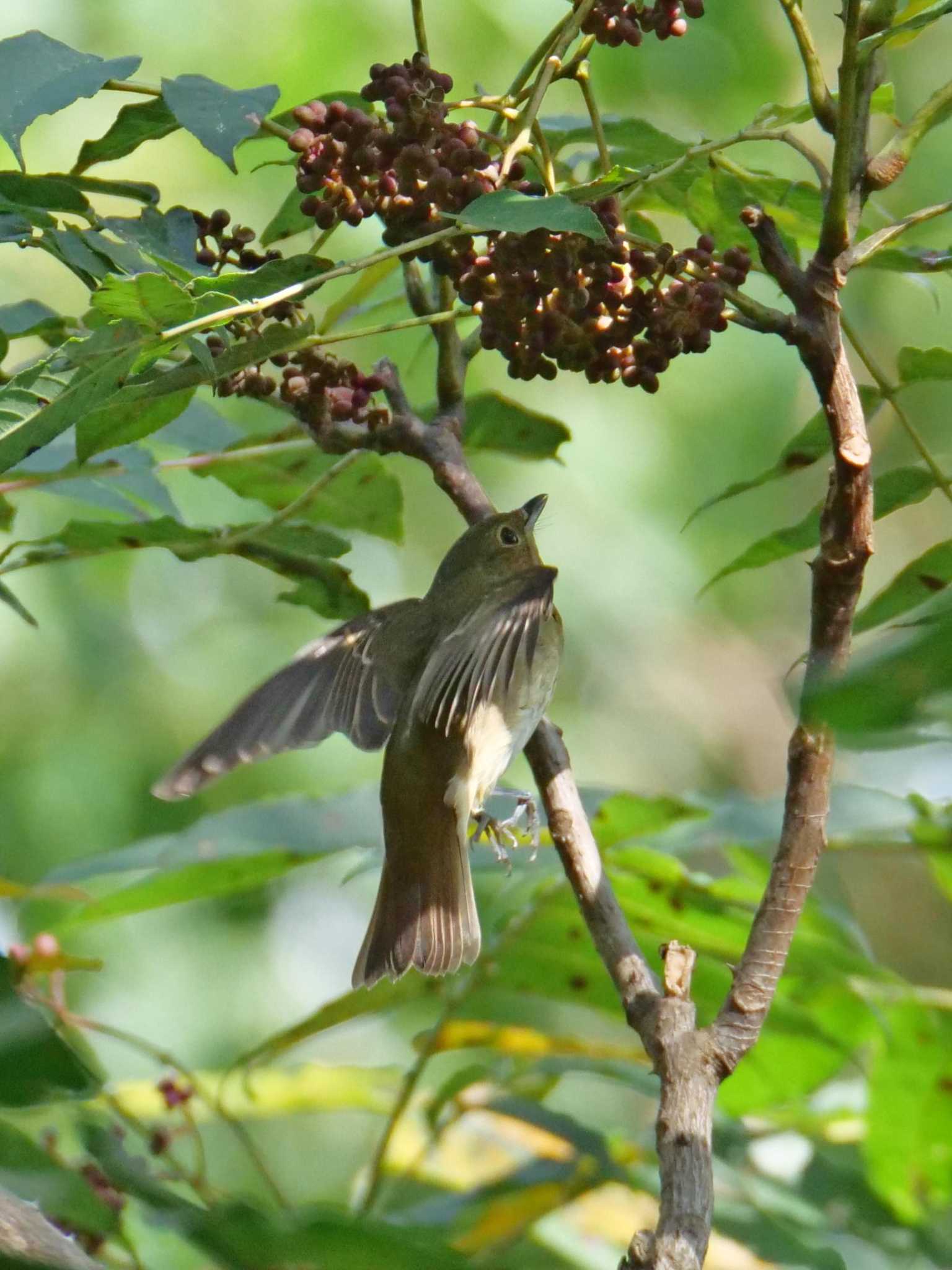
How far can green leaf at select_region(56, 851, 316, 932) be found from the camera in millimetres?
2855

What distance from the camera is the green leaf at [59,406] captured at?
75.0 inches

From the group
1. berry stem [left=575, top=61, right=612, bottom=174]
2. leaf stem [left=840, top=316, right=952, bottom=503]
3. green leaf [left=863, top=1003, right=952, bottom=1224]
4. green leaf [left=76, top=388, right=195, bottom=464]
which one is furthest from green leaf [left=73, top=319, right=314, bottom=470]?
green leaf [left=863, top=1003, right=952, bottom=1224]

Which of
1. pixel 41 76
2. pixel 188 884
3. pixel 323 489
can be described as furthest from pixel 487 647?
pixel 41 76

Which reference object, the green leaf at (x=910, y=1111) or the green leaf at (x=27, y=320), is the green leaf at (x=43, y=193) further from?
the green leaf at (x=910, y=1111)

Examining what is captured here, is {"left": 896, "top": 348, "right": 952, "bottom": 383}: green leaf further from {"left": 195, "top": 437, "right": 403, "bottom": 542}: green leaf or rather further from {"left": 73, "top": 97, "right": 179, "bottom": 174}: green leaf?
{"left": 73, "top": 97, "right": 179, "bottom": 174}: green leaf

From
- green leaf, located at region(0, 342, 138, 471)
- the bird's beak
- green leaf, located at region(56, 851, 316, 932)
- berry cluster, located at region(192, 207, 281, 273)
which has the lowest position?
green leaf, located at region(56, 851, 316, 932)

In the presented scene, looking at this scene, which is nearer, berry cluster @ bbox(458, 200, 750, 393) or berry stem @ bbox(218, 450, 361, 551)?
berry cluster @ bbox(458, 200, 750, 393)

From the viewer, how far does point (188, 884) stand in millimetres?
2922

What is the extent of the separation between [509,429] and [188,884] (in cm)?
105

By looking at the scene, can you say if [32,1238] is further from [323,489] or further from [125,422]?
[323,489]

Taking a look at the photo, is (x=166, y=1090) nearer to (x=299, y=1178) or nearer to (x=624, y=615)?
(x=299, y=1178)

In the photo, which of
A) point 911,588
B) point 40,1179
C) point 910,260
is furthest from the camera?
point 910,260

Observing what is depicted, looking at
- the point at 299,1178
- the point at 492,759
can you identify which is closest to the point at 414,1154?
the point at 492,759

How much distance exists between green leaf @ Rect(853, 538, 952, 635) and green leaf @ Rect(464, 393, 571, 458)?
28.8 inches
